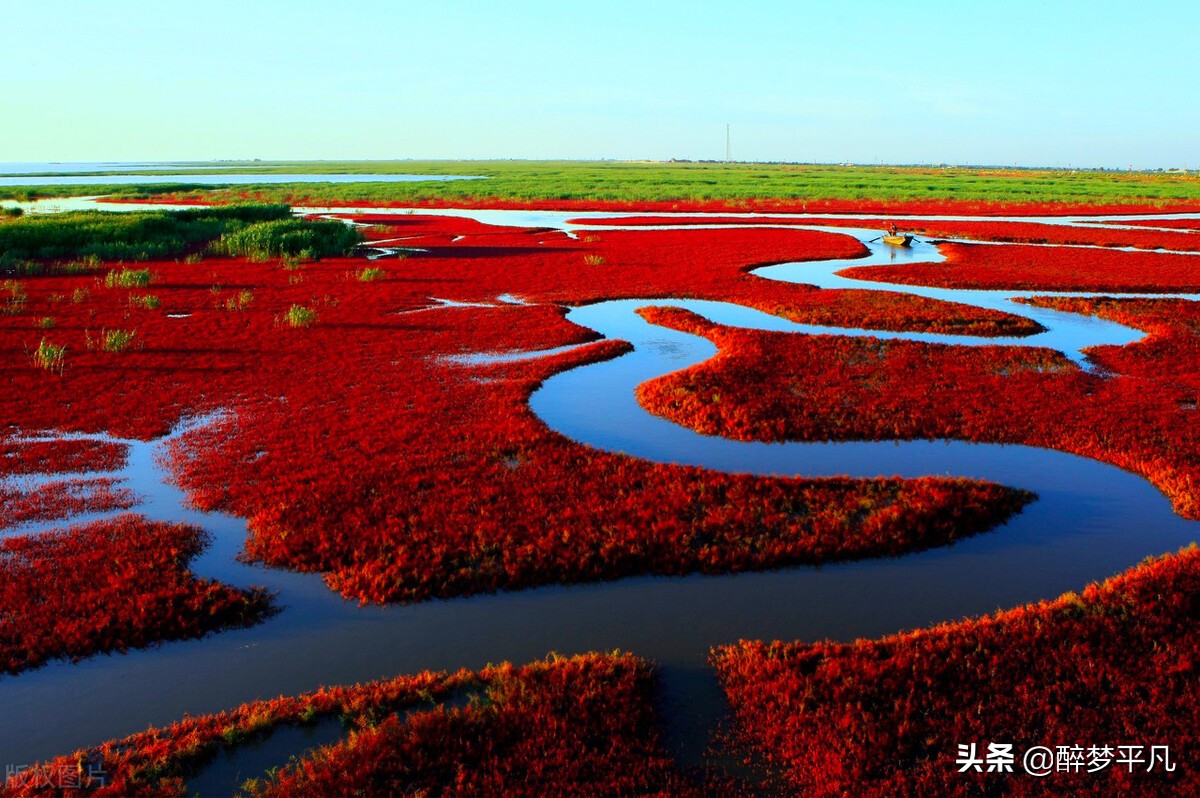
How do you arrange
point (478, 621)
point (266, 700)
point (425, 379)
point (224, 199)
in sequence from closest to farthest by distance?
point (266, 700) < point (478, 621) < point (425, 379) < point (224, 199)

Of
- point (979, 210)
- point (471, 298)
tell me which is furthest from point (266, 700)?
point (979, 210)

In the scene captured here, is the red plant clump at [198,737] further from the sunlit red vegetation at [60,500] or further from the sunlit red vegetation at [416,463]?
the sunlit red vegetation at [60,500]

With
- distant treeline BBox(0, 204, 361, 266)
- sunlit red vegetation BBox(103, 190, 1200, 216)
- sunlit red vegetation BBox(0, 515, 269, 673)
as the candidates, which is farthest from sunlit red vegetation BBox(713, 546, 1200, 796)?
sunlit red vegetation BBox(103, 190, 1200, 216)

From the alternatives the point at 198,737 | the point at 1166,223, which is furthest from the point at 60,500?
the point at 1166,223

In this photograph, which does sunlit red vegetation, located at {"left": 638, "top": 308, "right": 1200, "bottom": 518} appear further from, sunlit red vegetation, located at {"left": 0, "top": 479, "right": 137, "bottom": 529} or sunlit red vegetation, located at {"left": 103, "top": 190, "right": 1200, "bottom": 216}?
sunlit red vegetation, located at {"left": 103, "top": 190, "right": 1200, "bottom": 216}

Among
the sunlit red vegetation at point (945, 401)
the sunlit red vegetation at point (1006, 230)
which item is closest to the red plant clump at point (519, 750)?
the sunlit red vegetation at point (945, 401)

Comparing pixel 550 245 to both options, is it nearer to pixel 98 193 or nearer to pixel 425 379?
pixel 425 379

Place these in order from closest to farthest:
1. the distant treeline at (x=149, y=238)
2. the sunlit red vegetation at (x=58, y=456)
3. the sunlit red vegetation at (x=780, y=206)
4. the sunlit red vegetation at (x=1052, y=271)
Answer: the sunlit red vegetation at (x=58, y=456) → the sunlit red vegetation at (x=1052, y=271) → the distant treeline at (x=149, y=238) → the sunlit red vegetation at (x=780, y=206)
